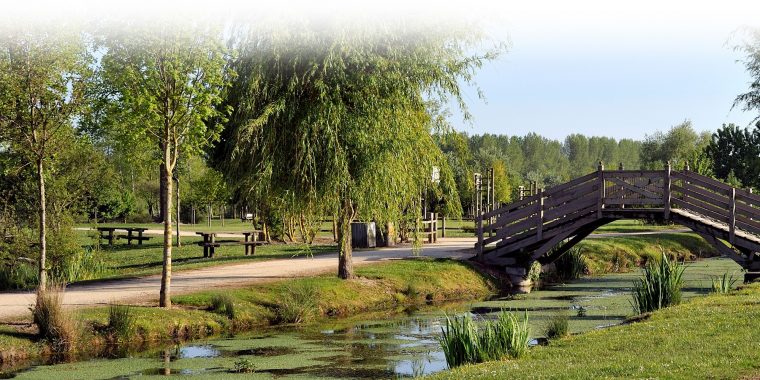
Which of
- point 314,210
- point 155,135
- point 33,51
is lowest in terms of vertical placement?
point 314,210

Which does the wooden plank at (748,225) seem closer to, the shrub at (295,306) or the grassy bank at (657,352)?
the grassy bank at (657,352)

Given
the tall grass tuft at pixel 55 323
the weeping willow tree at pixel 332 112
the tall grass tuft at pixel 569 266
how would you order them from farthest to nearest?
the tall grass tuft at pixel 569 266, the weeping willow tree at pixel 332 112, the tall grass tuft at pixel 55 323

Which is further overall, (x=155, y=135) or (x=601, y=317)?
(x=601, y=317)

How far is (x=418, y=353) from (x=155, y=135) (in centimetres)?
747

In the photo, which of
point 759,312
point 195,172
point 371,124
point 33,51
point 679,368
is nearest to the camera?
point 679,368

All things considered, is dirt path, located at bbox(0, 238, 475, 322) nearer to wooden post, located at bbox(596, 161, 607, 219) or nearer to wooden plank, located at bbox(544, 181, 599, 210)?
wooden plank, located at bbox(544, 181, 599, 210)

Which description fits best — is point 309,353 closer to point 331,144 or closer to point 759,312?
point 331,144

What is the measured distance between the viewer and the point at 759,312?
17.3m

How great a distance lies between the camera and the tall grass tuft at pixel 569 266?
33.8 m

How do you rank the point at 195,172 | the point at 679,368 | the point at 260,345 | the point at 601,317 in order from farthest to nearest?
1. the point at 195,172
2. the point at 601,317
3. the point at 260,345
4. the point at 679,368

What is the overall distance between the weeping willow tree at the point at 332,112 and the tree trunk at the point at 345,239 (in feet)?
0.22

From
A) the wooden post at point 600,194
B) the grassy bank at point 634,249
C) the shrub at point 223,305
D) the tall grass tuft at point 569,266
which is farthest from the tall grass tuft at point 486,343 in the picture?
the grassy bank at point 634,249

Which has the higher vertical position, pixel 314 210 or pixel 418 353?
pixel 314 210

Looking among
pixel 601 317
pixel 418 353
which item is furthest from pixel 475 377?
pixel 601 317
